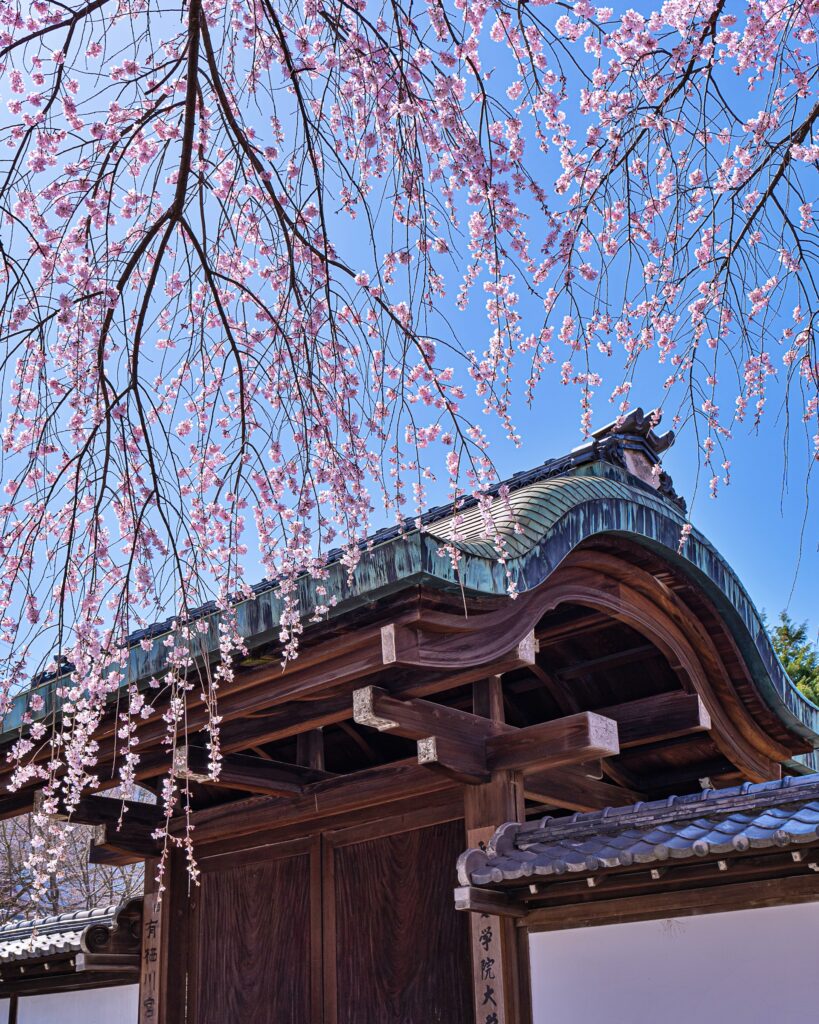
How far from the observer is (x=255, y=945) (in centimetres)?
685

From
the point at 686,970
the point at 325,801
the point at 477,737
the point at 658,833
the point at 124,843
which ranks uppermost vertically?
the point at 477,737

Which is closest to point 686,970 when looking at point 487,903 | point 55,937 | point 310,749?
point 487,903

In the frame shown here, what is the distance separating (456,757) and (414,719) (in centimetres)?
35

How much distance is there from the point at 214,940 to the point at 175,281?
203 inches

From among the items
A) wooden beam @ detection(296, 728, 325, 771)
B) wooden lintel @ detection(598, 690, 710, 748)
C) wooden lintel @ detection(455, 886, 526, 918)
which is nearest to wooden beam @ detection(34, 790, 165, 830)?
wooden beam @ detection(296, 728, 325, 771)

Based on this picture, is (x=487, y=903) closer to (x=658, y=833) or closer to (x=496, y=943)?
(x=496, y=943)

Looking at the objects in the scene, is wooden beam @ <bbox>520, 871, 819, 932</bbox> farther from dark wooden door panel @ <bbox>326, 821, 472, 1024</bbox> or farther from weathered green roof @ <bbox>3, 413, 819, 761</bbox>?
weathered green roof @ <bbox>3, 413, 819, 761</bbox>

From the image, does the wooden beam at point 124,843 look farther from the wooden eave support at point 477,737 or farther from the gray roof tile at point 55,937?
the wooden eave support at point 477,737

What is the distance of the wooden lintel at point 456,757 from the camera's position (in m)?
5.09

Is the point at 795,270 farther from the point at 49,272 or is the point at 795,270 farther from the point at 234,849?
the point at 234,849

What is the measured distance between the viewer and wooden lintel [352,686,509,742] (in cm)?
482

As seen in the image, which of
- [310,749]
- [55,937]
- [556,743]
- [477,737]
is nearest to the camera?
[556,743]

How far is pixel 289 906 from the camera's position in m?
6.73

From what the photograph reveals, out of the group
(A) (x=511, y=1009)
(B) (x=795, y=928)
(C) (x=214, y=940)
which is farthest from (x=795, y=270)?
(C) (x=214, y=940)
